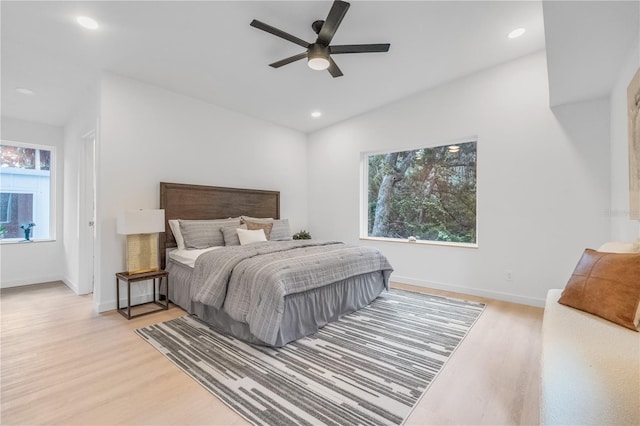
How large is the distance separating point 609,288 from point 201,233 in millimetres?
3736

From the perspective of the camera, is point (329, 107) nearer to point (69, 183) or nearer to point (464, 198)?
point (464, 198)

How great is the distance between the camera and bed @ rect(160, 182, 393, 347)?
244 centimetres

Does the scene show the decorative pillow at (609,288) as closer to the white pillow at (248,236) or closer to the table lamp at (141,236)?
the white pillow at (248,236)

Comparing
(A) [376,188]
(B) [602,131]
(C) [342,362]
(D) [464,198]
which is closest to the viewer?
(C) [342,362]

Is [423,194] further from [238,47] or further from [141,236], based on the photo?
[141,236]

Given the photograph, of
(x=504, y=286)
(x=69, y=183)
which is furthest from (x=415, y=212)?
(x=69, y=183)

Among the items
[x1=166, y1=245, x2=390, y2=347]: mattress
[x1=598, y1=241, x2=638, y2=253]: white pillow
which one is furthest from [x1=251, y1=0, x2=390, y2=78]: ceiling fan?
[x1=598, y1=241, x2=638, y2=253]: white pillow

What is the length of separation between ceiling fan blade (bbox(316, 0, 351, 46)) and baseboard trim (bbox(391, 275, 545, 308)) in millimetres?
3426

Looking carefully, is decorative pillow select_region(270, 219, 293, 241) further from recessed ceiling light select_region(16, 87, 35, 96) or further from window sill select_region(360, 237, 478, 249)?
recessed ceiling light select_region(16, 87, 35, 96)

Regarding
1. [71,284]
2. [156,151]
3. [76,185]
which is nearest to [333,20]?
[156,151]

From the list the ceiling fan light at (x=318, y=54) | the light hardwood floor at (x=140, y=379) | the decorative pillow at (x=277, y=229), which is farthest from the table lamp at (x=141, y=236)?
the ceiling fan light at (x=318, y=54)

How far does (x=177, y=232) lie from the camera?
368 centimetres

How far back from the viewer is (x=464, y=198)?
4.14 meters

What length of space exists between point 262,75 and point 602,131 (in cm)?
381
